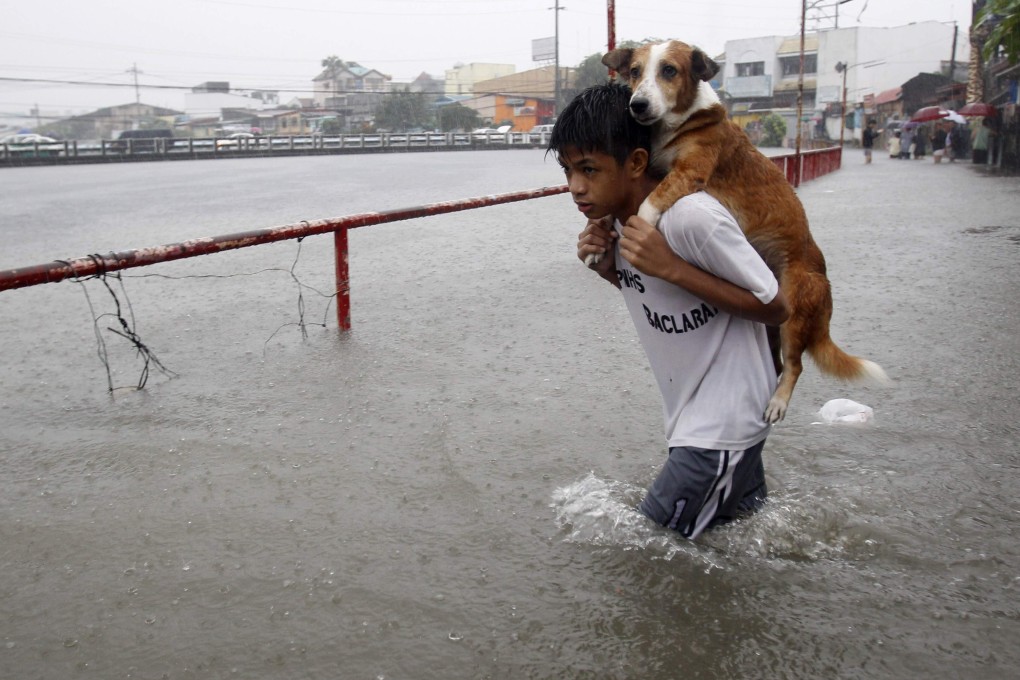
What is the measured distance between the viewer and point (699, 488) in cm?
262

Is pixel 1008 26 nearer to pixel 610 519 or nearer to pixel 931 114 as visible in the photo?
pixel 610 519

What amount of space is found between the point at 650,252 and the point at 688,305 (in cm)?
28

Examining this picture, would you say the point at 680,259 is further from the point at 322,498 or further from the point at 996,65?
the point at 996,65

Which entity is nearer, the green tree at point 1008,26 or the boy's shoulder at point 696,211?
the boy's shoulder at point 696,211

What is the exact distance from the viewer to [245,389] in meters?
5.00

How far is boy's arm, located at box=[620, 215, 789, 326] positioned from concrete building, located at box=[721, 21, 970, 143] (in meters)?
71.4

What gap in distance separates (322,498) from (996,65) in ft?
114

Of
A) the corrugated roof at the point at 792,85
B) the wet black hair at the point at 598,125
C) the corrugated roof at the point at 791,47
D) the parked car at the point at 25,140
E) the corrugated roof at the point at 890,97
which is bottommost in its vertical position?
the wet black hair at the point at 598,125

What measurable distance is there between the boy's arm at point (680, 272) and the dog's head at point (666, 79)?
0.51 meters

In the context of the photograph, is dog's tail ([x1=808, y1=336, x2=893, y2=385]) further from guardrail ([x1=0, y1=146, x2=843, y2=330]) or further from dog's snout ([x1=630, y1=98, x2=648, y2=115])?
guardrail ([x1=0, y1=146, x2=843, y2=330])

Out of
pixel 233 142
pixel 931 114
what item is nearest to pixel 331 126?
pixel 233 142

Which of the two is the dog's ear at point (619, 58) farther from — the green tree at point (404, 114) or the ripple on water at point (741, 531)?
the green tree at point (404, 114)

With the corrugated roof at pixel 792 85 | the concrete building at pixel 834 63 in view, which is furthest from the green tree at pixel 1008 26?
the corrugated roof at pixel 792 85

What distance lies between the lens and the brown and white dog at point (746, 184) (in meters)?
3.02
